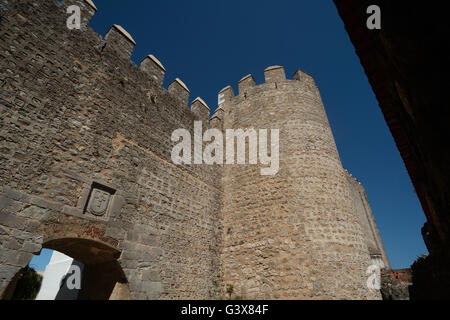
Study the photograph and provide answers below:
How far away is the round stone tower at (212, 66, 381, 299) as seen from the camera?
634 cm

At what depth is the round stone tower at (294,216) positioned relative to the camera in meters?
6.34

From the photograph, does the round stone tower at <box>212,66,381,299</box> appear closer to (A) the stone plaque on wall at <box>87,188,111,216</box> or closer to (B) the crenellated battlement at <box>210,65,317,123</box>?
(B) the crenellated battlement at <box>210,65,317,123</box>

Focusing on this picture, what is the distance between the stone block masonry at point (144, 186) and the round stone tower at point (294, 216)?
4 cm

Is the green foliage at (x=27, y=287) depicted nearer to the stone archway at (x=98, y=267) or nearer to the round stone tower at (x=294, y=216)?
the stone archway at (x=98, y=267)

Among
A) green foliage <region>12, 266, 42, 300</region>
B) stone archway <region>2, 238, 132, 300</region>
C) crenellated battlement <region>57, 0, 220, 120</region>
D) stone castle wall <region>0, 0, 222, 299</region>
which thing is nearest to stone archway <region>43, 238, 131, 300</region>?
stone archway <region>2, 238, 132, 300</region>

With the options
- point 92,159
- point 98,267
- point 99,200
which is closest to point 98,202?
point 99,200

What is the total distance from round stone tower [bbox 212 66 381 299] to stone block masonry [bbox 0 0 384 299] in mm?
38

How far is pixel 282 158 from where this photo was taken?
8.20 metres

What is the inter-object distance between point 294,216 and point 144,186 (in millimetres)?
4465

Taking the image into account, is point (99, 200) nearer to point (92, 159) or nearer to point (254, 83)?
point (92, 159)

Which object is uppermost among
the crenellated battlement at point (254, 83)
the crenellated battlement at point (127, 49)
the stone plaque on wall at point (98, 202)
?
the crenellated battlement at point (254, 83)

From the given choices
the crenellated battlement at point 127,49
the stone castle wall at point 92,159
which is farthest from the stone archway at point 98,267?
the crenellated battlement at point 127,49

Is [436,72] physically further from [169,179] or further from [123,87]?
[123,87]
